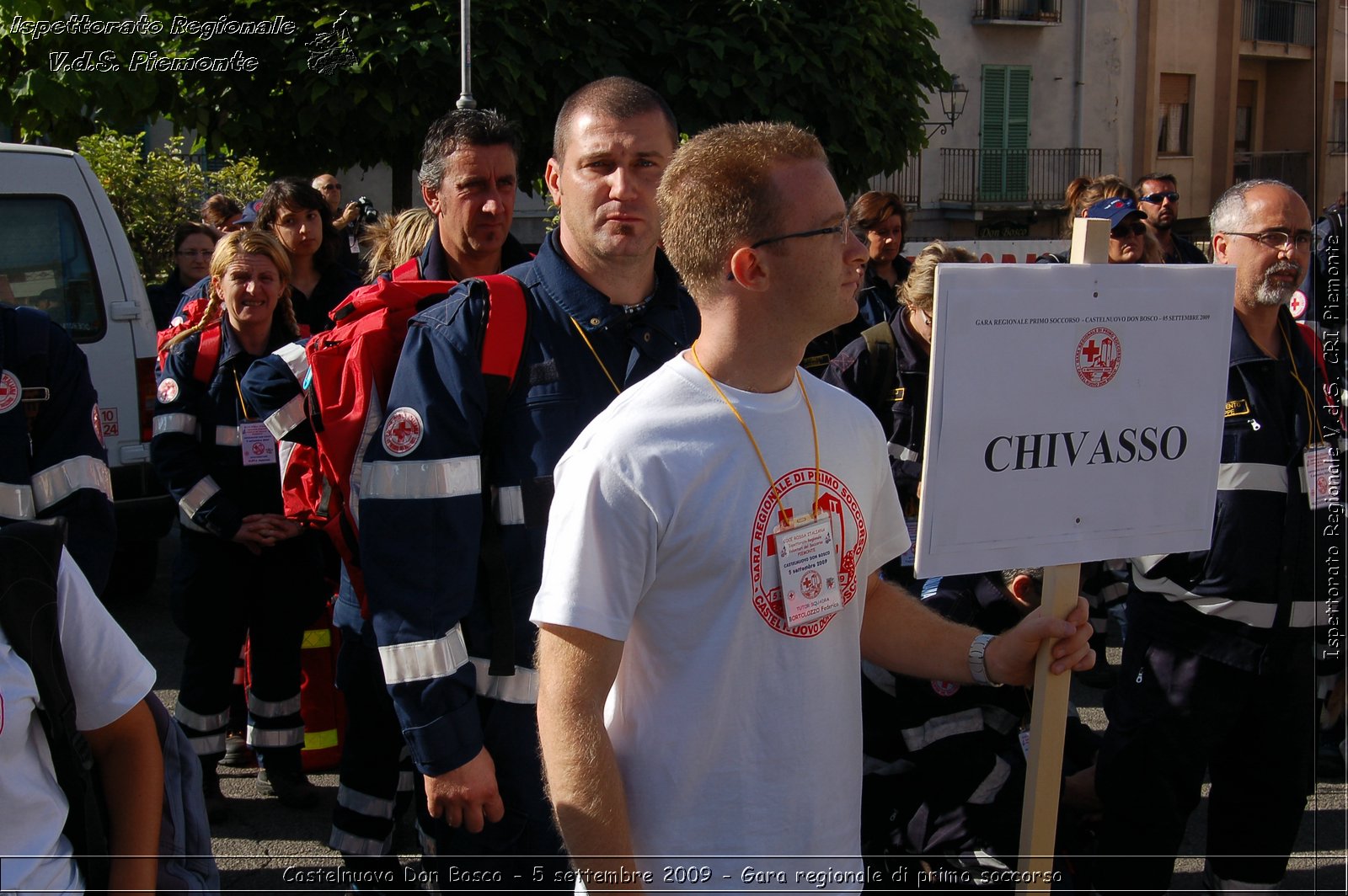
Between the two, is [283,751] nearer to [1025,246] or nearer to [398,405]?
[398,405]

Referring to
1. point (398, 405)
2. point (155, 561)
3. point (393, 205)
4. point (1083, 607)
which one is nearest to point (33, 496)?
point (398, 405)

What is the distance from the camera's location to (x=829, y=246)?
75.6 inches

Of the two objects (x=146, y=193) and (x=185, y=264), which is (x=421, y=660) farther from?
(x=146, y=193)

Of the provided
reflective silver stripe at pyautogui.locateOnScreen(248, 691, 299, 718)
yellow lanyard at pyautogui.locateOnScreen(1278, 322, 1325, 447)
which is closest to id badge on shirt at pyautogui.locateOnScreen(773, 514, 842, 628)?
yellow lanyard at pyautogui.locateOnScreen(1278, 322, 1325, 447)

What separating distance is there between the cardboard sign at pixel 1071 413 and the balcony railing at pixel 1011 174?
2789 centimetres

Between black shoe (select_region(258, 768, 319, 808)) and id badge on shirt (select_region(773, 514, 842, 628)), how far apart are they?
3.35 metres

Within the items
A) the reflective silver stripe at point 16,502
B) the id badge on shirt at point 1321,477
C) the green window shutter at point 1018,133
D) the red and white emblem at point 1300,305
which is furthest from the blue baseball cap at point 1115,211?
the green window shutter at point 1018,133

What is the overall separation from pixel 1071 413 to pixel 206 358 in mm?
3494

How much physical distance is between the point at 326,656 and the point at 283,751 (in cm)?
39

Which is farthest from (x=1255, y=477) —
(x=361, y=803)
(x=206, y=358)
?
(x=206, y=358)

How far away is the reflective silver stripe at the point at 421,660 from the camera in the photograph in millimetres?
2377

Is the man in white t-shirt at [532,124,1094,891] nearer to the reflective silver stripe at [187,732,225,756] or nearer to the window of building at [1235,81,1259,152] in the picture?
the reflective silver stripe at [187,732,225,756]

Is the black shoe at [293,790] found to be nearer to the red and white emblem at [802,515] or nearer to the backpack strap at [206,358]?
the backpack strap at [206,358]

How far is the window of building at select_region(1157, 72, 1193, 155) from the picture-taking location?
100 feet
